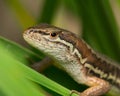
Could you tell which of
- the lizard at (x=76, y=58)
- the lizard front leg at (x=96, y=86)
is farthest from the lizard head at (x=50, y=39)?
the lizard front leg at (x=96, y=86)

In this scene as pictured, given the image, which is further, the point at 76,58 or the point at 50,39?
the point at 76,58

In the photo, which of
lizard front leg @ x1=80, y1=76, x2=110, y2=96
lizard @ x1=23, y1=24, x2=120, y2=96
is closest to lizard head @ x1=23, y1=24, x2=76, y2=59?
lizard @ x1=23, y1=24, x2=120, y2=96

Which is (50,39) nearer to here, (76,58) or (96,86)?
(76,58)

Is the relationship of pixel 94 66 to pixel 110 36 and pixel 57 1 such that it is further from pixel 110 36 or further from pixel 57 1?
pixel 57 1

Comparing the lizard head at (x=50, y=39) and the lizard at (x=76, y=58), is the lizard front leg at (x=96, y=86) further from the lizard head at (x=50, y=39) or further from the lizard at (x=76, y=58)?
the lizard head at (x=50, y=39)

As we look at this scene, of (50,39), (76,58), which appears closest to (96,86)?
(76,58)

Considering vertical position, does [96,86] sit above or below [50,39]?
below
